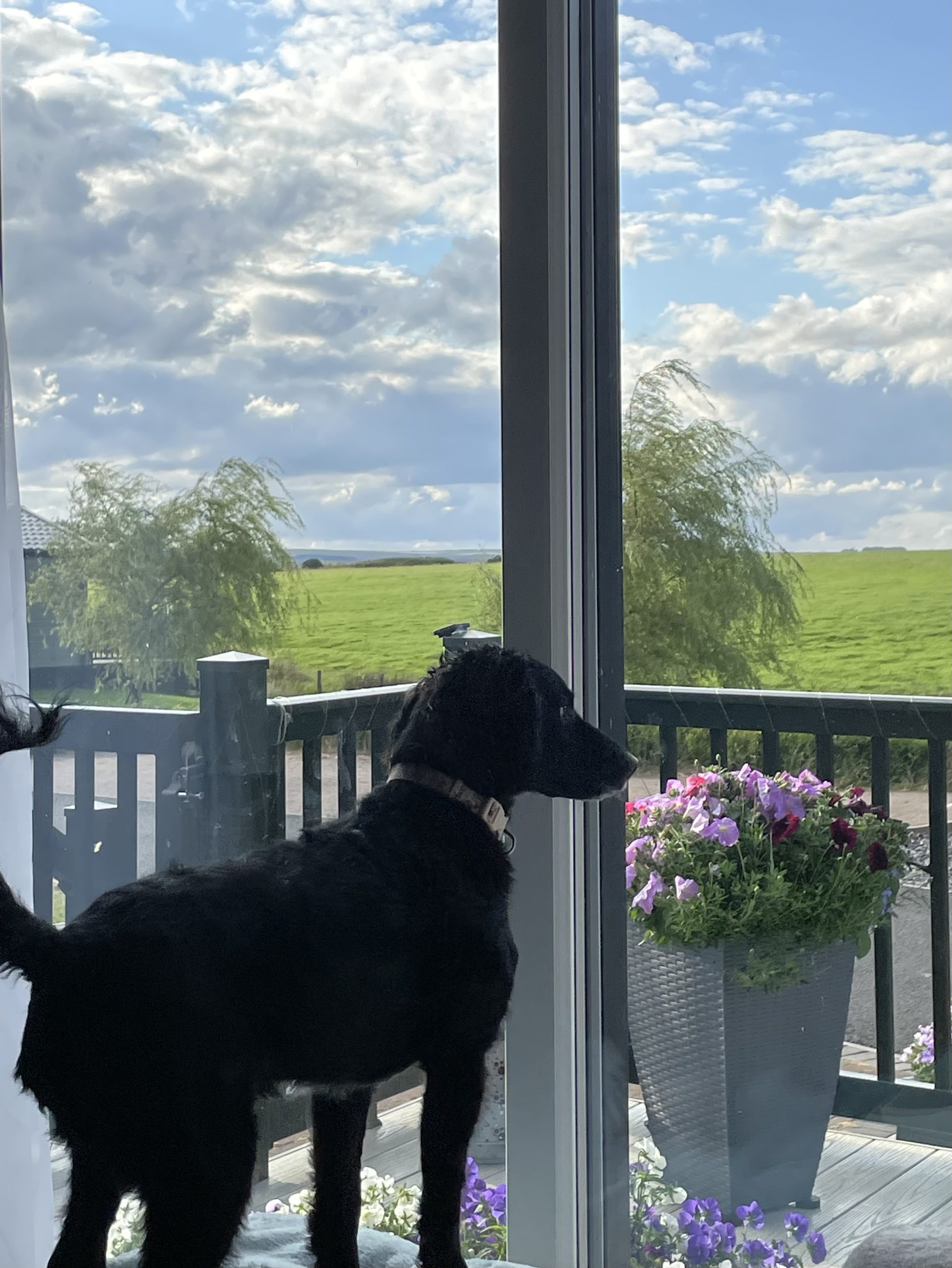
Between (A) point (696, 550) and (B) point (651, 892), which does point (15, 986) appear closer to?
(B) point (651, 892)

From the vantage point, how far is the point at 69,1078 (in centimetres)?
119

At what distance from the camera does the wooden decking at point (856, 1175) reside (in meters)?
1.55

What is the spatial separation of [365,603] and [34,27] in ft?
3.59

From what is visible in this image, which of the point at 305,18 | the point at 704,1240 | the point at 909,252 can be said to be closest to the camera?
the point at 909,252

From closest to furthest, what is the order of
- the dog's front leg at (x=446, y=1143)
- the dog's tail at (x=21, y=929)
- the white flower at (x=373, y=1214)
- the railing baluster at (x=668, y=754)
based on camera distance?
1. the dog's tail at (x=21, y=929)
2. the dog's front leg at (x=446, y=1143)
3. the railing baluster at (x=668, y=754)
4. the white flower at (x=373, y=1214)

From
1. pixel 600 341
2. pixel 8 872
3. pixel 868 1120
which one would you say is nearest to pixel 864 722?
pixel 868 1120

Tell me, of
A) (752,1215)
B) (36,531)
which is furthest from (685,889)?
(36,531)

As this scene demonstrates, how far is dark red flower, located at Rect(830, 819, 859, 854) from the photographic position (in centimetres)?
163

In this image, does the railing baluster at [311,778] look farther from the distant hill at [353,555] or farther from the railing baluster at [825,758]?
the railing baluster at [825,758]

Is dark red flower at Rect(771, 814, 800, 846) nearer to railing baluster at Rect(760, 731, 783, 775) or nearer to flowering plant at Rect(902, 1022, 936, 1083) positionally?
railing baluster at Rect(760, 731, 783, 775)

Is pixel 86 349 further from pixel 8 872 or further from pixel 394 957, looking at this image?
pixel 394 957

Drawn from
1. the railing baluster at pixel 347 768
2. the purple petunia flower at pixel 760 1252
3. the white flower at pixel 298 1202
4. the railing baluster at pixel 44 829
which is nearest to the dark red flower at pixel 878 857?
the purple petunia flower at pixel 760 1252

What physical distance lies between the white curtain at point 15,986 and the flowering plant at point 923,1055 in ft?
3.88

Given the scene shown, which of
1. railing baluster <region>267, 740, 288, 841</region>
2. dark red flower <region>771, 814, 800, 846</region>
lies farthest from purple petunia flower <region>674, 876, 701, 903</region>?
railing baluster <region>267, 740, 288, 841</region>
